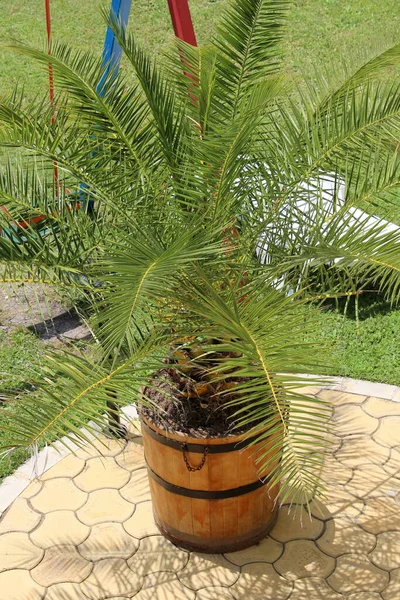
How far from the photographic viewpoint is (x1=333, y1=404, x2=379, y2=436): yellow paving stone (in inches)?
188

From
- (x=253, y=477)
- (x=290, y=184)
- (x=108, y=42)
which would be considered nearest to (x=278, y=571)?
(x=253, y=477)

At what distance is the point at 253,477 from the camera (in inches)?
150

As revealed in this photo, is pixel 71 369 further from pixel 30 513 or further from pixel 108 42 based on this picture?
pixel 108 42

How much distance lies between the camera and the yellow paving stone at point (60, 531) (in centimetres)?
409

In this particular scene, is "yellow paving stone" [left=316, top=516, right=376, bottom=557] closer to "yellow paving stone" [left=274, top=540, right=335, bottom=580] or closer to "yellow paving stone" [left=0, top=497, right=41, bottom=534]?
"yellow paving stone" [left=274, top=540, right=335, bottom=580]

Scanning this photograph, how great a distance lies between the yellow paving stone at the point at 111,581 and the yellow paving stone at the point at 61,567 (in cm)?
5

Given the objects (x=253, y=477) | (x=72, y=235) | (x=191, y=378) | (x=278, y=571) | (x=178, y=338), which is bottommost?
(x=278, y=571)

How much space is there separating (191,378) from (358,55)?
72.7 inches

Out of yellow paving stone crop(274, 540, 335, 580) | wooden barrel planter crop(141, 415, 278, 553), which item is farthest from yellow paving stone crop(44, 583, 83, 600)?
yellow paving stone crop(274, 540, 335, 580)

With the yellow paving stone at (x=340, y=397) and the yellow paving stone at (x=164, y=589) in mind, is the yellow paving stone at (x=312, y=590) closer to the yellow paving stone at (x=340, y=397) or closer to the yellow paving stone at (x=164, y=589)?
the yellow paving stone at (x=164, y=589)

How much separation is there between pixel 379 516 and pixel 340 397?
105 cm

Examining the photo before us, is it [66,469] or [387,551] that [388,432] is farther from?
[66,469]

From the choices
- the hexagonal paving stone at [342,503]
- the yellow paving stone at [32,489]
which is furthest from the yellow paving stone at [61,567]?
the hexagonal paving stone at [342,503]

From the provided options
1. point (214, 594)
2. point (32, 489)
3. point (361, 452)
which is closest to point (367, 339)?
point (361, 452)
